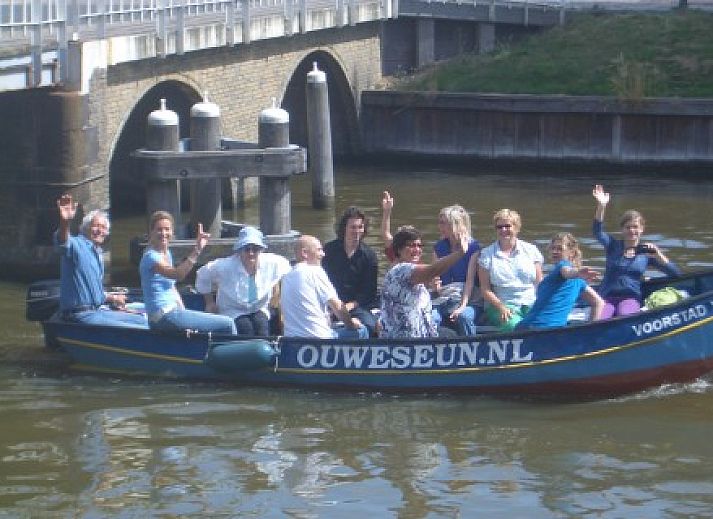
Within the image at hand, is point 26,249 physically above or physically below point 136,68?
below

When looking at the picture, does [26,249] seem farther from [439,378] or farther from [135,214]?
[439,378]

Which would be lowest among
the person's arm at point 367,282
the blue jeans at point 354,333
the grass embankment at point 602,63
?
the blue jeans at point 354,333

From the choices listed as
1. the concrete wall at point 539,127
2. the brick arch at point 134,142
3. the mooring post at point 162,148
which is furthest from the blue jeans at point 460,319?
the concrete wall at point 539,127

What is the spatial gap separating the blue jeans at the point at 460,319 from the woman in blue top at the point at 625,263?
1232 millimetres

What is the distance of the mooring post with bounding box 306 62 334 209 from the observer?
27.9 metres

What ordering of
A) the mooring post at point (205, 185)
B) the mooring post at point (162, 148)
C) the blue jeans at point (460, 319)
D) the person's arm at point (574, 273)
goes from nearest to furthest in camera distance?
the person's arm at point (574, 273)
the blue jeans at point (460, 319)
the mooring post at point (162, 148)
the mooring post at point (205, 185)

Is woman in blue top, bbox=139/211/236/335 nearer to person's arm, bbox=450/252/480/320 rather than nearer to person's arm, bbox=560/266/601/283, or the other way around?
person's arm, bbox=450/252/480/320

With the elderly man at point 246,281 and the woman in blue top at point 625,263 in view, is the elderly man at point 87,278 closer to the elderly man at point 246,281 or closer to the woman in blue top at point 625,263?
the elderly man at point 246,281

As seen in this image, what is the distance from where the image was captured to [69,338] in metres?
16.7

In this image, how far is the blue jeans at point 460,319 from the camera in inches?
630

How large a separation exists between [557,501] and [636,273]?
4.17 meters

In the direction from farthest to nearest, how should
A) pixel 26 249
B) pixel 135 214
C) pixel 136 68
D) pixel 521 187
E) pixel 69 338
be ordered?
pixel 521 187
pixel 135 214
pixel 136 68
pixel 26 249
pixel 69 338

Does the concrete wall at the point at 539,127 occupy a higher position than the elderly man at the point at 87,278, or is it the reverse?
the concrete wall at the point at 539,127

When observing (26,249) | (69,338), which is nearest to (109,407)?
(69,338)
